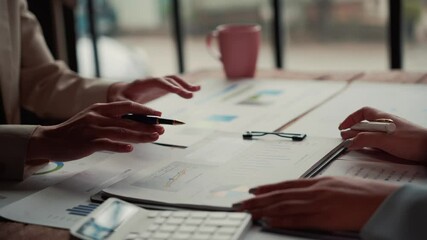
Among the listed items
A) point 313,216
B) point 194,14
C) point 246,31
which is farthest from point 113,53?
point 313,216

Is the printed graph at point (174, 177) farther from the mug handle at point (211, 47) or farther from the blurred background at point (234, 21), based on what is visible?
the blurred background at point (234, 21)

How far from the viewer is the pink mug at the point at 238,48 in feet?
5.45

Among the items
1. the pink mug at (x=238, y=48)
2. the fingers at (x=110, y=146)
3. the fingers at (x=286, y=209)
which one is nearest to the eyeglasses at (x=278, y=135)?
the fingers at (x=110, y=146)

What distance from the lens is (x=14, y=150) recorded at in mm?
1051

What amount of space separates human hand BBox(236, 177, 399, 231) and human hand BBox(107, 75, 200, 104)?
568 mm

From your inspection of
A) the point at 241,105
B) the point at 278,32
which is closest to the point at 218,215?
the point at 241,105

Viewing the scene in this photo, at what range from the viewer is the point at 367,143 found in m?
1.03

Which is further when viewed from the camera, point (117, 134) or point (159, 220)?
point (117, 134)

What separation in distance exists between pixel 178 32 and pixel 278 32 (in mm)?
423

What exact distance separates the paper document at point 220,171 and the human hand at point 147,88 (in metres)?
0.24

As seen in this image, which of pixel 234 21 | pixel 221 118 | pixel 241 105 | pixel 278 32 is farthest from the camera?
pixel 234 21

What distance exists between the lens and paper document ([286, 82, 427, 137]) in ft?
3.92

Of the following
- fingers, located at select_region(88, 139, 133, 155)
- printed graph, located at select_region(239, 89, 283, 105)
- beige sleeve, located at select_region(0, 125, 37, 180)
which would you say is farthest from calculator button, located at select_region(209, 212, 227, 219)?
printed graph, located at select_region(239, 89, 283, 105)

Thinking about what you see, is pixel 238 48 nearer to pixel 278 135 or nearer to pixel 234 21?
pixel 278 135
